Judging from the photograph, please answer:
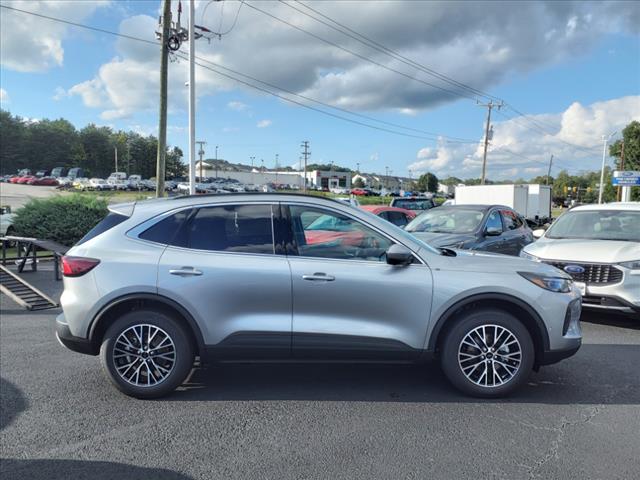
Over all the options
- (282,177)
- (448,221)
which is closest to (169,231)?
(448,221)

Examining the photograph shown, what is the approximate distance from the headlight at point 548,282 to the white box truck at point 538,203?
93.2 ft

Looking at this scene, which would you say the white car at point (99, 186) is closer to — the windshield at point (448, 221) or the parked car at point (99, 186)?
the parked car at point (99, 186)

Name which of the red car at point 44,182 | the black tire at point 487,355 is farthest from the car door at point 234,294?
the red car at point 44,182

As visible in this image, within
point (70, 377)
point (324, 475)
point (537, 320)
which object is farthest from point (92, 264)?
point (537, 320)

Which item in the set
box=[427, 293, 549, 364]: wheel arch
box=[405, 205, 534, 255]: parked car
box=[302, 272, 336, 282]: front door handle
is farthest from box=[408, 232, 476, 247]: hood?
box=[302, 272, 336, 282]: front door handle

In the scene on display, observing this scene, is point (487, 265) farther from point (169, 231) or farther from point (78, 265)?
point (78, 265)

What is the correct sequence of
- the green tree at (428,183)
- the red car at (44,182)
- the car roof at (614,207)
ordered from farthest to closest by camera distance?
the green tree at (428,183) < the red car at (44,182) < the car roof at (614,207)

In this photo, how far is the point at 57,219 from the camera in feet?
45.1

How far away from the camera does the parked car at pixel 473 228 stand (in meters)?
8.77

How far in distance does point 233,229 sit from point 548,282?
272 cm

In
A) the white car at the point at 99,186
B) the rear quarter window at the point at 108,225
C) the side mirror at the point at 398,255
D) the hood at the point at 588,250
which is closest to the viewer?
the side mirror at the point at 398,255

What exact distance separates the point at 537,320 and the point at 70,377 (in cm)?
430

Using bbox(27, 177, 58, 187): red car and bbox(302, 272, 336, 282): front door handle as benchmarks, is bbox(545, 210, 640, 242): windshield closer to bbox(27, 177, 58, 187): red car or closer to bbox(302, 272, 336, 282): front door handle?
bbox(302, 272, 336, 282): front door handle

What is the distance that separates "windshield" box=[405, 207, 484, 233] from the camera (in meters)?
9.35
